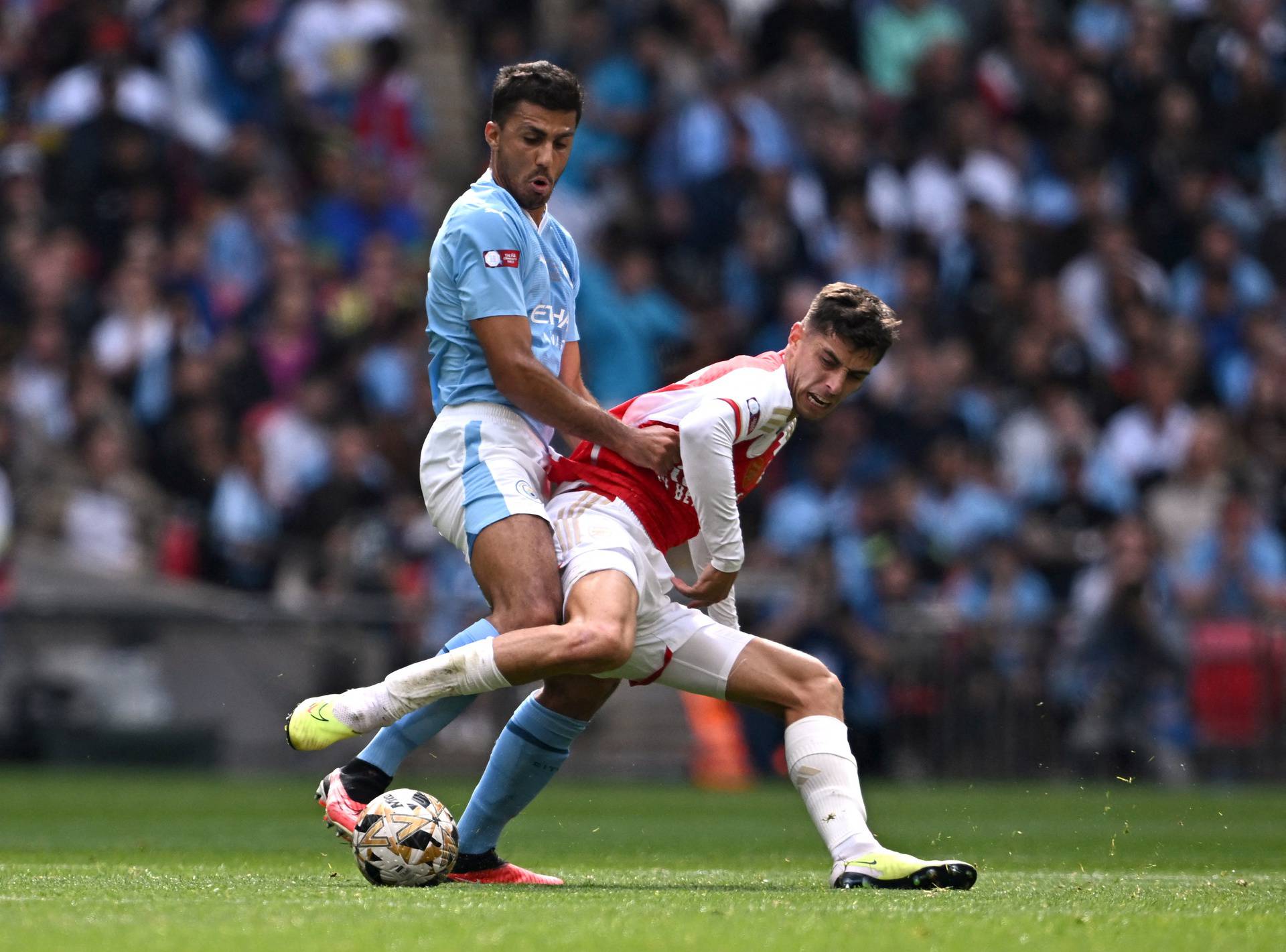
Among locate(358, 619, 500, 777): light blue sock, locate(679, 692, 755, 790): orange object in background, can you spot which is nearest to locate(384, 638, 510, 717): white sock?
locate(358, 619, 500, 777): light blue sock

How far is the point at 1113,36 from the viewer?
1967 cm

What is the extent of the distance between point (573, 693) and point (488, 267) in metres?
1.47

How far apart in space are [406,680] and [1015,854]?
3624mm

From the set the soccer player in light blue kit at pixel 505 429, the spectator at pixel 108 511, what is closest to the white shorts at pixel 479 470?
the soccer player in light blue kit at pixel 505 429

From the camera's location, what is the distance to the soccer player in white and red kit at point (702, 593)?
644cm

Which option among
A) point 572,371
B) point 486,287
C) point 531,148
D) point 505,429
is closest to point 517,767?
point 505,429

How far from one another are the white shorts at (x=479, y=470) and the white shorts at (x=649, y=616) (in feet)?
0.45

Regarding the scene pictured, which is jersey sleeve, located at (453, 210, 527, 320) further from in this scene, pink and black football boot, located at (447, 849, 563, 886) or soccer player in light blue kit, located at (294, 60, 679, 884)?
pink and black football boot, located at (447, 849, 563, 886)

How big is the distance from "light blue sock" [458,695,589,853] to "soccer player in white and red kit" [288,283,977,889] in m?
0.09

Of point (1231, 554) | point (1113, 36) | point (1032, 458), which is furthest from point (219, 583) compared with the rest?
point (1113, 36)

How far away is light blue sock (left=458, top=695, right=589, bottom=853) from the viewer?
274 inches

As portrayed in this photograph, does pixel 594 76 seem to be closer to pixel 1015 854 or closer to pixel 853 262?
pixel 853 262

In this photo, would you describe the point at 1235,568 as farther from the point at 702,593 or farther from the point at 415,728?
the point at 415,728

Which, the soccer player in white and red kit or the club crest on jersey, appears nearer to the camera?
the soccer player in white and red kit
